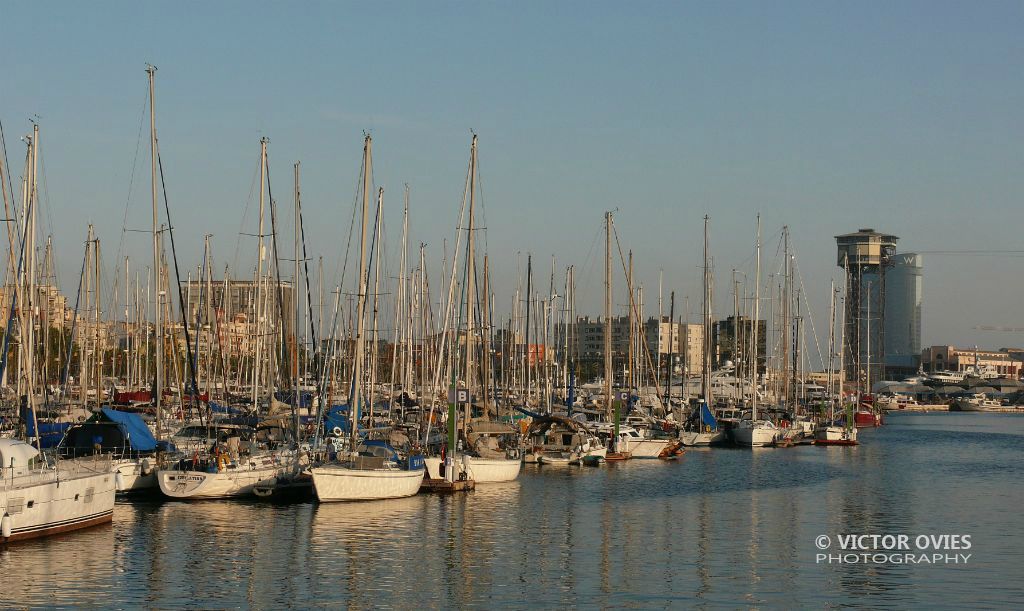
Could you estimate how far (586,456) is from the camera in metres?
68.7

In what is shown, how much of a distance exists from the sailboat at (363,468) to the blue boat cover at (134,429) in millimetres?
7284

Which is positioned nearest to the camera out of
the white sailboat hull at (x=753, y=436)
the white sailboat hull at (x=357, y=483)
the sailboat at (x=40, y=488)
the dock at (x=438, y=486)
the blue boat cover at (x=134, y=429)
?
the sailboat at (x=40, y=488)

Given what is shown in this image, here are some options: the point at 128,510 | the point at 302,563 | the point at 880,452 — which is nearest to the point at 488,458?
the point at 128,510

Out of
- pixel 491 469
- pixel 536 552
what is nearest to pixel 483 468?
pixel 491 469

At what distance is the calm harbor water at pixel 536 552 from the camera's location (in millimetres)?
31250

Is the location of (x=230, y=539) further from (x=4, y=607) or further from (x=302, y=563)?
(x=4, y=607)

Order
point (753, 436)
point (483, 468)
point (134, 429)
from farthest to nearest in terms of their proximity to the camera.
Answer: point (753, 436) → point (483, 468) → point (134, 429)

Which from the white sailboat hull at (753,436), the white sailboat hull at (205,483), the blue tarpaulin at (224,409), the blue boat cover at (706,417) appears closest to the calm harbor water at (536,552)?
the white sailboat hull at (205,483)

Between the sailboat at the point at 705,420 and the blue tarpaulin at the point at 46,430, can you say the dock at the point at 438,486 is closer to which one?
the blue tarpaulin at the point at 46,430

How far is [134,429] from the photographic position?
160ft

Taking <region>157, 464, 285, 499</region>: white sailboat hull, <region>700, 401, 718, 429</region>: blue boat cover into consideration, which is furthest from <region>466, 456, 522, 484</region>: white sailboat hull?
<region>700, 401, 718, 429</region>: blue boat cover

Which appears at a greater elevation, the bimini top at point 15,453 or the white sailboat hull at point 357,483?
the bimini top at point 15,453

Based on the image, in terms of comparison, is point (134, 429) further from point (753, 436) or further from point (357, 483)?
point (753, 436)

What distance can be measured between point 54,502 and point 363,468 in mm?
13813
